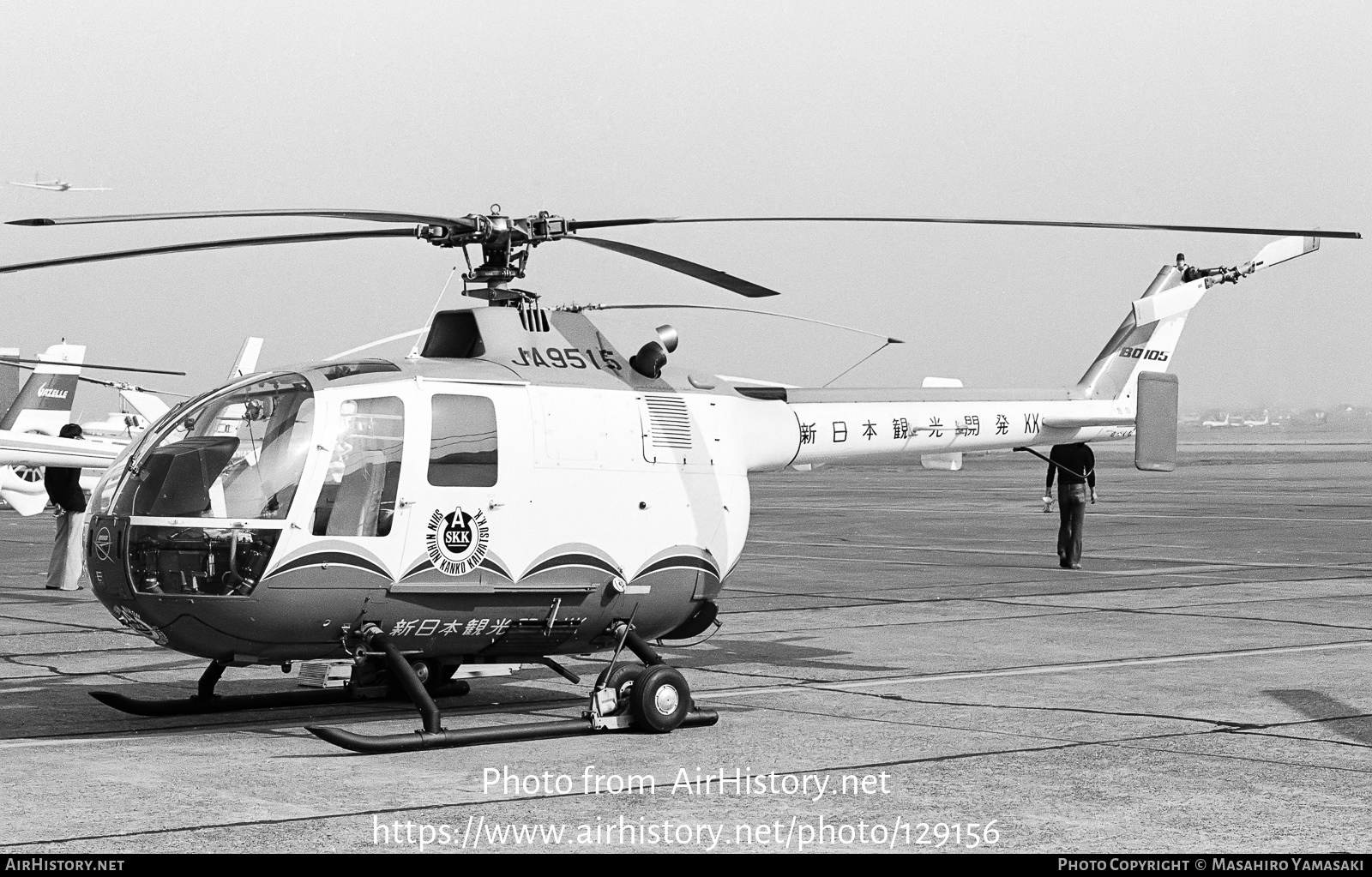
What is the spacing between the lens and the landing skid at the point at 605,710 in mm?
9117

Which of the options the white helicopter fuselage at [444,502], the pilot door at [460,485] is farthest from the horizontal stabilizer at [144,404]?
the pilot door at [460,485]

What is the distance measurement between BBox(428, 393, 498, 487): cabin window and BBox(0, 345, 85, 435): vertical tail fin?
3170cm

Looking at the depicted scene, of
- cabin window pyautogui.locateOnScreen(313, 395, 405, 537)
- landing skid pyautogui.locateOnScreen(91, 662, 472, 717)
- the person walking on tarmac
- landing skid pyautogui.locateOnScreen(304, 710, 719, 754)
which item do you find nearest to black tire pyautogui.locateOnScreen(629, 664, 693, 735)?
landing skid pyautogui.locateOnScreen(304, 710, 719, 754)

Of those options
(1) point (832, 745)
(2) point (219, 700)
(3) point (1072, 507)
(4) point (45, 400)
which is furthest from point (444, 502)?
(4) point (45, 400)

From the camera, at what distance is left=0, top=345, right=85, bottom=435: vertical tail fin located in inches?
1535

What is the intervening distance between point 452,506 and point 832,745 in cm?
263

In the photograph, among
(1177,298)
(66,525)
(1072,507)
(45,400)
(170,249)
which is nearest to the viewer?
(170,249)

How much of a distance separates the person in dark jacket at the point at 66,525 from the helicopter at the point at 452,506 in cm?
922

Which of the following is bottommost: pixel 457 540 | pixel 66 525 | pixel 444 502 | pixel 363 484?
pixel 66 525

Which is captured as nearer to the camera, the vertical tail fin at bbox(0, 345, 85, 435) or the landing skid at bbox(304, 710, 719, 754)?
the landing skid at bbox(304, 710, 719, 754)

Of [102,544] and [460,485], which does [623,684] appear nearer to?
[460,485]

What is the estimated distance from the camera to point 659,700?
9.74 meters

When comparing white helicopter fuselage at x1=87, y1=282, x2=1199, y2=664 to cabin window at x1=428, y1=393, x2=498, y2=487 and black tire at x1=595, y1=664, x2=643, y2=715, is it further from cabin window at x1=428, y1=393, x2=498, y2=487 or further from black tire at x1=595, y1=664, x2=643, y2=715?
black tire at x1=595, y1=664, x2=643, y2=715

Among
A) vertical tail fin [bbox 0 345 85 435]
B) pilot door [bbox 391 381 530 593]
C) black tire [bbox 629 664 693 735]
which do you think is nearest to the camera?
pilot door [bbox 391 381 530 593]
